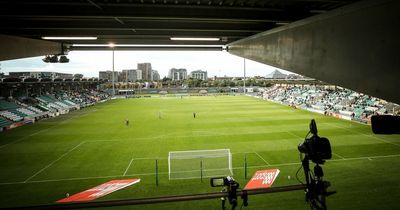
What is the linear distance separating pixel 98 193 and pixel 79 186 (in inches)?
81.7

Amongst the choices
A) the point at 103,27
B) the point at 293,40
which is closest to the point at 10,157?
the point at 103,27

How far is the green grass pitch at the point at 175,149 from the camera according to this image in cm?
1598

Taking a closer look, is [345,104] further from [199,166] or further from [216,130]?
[199,166]

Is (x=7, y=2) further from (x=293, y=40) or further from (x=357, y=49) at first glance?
(x=357, y=49)

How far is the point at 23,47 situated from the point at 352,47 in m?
11.4

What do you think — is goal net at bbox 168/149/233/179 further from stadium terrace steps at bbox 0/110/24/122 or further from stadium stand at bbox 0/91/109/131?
stadium terrace steps at bbox 0/110/24/122

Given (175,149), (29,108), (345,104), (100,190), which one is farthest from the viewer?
(345,104)

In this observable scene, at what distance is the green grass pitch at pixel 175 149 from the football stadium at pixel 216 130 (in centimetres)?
13

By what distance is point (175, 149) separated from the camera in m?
27.1

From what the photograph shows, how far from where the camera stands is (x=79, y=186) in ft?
58.6

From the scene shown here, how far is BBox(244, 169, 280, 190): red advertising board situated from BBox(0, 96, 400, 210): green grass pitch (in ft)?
1.60

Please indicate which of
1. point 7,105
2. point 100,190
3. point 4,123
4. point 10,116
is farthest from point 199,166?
point 7,105

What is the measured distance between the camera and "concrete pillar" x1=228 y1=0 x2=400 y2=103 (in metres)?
5.03

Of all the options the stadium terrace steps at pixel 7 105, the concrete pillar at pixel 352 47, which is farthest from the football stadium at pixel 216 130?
the stadium terrace steps at pixel 7 105
